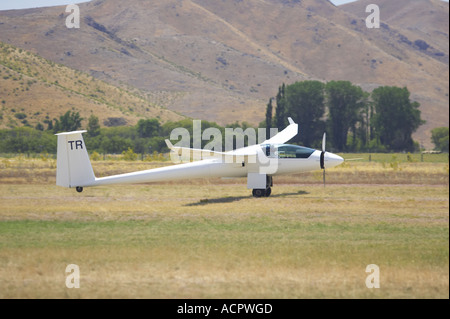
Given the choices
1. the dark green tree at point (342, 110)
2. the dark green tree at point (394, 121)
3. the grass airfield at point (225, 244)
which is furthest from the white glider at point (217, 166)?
the dark green tree at point (394, 121)

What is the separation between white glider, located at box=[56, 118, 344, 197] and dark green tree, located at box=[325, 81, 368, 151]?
67.3 metres

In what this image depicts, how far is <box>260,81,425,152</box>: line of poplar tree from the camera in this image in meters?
91.4

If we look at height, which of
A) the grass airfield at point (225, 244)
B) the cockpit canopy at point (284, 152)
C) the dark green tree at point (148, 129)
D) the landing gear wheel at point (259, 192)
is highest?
the dark green tree at point (148, 129)

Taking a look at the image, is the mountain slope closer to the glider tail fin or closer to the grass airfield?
the glider tail fin

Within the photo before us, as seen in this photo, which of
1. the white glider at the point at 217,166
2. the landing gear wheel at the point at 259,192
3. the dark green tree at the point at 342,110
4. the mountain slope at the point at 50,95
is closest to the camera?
the white glider at the point at 217,166

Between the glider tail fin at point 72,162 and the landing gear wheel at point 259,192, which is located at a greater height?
the glider tail fin at point 72,162

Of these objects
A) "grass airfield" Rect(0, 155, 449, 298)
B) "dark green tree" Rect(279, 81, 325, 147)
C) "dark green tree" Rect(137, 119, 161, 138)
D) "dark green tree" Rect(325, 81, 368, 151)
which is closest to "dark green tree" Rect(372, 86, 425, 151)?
"dark green tree" Rect(325, 81, 368, 151)

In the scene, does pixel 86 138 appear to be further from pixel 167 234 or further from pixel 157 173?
pixel 167 234

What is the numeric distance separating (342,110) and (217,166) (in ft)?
235

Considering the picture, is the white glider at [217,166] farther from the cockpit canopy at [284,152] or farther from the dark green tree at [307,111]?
the dark green tree at [307,111]

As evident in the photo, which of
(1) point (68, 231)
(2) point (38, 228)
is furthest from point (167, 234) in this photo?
(2) point (38, 228)

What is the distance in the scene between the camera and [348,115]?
307ft

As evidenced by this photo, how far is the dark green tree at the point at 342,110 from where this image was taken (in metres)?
91.7
